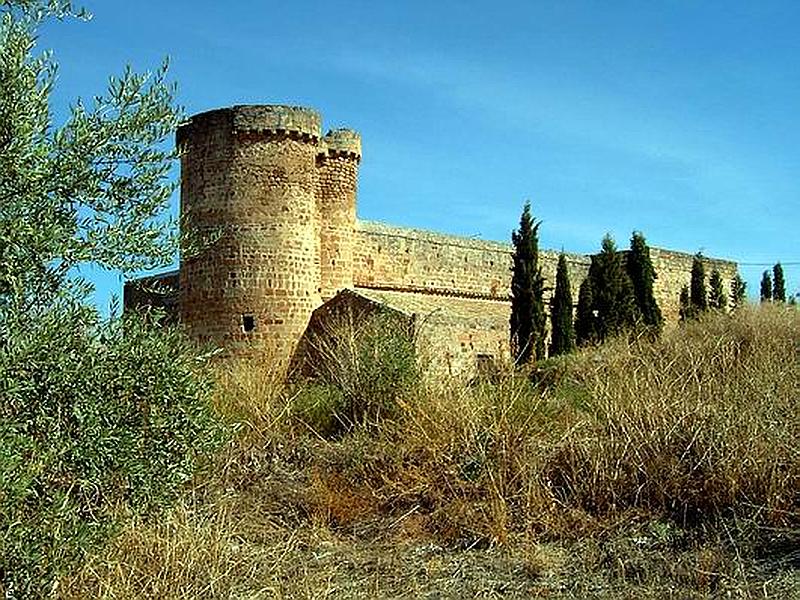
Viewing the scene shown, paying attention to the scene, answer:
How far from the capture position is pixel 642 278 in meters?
29.1

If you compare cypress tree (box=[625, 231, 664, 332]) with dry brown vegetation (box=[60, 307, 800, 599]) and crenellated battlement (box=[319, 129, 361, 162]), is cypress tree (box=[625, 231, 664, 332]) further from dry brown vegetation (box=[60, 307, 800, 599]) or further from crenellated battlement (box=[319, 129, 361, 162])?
dry brown vegetation (box=[60, 307, 800, 599])

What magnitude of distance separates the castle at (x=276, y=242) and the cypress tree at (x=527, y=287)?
148 centimetres

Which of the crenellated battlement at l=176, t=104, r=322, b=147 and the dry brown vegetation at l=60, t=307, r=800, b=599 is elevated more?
the crenellated battlement at l=176, t=104, r=322, b=147

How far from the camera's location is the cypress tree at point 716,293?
33406mm

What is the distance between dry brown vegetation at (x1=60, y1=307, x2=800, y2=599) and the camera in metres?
8.34

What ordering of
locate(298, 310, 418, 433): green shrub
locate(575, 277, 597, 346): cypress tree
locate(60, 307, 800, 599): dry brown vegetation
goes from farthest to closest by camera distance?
locate(575, 277, 597, 346): cypress tree → locate(298, 310, 418, 433): green shrub → locate(60, 307, 800, 599): dry brown vegetation

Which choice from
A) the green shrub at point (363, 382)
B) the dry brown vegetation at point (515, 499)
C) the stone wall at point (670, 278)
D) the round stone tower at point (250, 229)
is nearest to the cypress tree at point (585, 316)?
the stone wall at point (670, 278)

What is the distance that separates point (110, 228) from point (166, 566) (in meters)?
2.88

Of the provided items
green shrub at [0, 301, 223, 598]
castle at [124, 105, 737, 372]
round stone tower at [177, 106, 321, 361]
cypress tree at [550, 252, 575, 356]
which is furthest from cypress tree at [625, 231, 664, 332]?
green shrub at [0, 301, 223, 598]

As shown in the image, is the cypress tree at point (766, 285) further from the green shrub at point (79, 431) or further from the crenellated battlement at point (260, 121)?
the green shrub at point (79, 431)

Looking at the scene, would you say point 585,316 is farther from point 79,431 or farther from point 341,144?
point 79,431

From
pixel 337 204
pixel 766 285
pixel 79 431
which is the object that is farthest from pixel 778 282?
pixel 79 431

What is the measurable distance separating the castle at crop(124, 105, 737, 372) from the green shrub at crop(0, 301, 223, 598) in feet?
43.6

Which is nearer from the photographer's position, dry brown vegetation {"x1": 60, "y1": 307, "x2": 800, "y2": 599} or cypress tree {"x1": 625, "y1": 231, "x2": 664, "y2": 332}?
dry brown vegetation {"x1": 60, "y1": 307, "x2": 800, "y2": 599}
